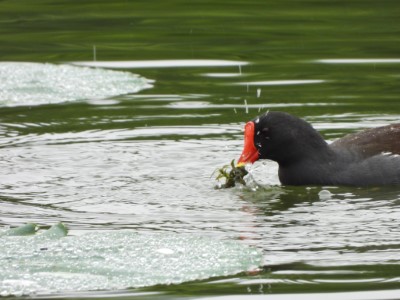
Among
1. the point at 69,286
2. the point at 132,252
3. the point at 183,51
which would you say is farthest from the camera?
the point at 183,51

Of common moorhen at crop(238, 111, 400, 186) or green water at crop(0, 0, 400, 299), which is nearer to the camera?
green water at crop(0, 0, 400, 299)

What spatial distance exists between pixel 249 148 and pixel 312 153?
1.43ft

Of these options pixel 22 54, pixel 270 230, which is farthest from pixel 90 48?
pixel 270 230

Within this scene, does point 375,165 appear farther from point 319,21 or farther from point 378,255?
point 319,21

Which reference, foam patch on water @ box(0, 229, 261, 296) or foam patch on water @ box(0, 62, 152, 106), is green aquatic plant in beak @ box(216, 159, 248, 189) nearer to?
foam patch on water @ box(0, 229, 261, 296)

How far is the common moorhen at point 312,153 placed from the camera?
8.86 meters

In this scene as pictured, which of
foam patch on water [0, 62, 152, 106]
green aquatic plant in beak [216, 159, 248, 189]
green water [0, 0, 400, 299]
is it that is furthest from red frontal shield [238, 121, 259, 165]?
foam patch on water [0, 62, 152, 106]

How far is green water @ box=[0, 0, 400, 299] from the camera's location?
6.99 m

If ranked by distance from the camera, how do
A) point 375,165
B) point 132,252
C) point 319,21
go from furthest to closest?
1. point 319,21
2. point 375,165
3. point 132,252

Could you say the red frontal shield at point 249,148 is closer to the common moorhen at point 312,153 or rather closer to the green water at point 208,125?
the common moorhen at point 312,153

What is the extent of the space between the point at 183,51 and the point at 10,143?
13.2ft

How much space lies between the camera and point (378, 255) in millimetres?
6797

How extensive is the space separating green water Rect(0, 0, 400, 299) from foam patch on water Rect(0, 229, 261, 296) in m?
0.07

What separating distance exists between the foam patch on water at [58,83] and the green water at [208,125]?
Result: 0.10 metres
